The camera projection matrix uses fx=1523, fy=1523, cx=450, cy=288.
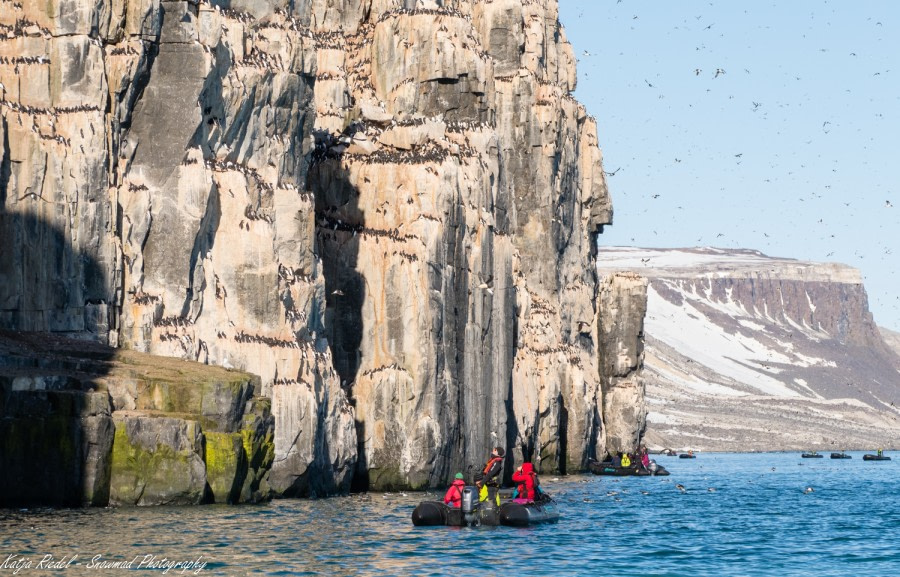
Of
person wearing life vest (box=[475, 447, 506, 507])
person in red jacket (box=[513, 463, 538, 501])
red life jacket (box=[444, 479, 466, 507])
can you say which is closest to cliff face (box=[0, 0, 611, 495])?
person wearing life vest (box=[475, 447, 506, 507])

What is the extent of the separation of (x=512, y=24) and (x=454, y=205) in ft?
123

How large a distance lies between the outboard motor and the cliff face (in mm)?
12775

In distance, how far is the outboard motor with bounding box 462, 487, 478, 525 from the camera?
57.0 meters

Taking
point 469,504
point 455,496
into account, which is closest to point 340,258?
point 455,496

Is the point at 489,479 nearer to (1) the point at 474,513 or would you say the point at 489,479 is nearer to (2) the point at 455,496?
(1) the point at 474,513

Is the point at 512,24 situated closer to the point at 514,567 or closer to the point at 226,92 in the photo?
the point at 226,92

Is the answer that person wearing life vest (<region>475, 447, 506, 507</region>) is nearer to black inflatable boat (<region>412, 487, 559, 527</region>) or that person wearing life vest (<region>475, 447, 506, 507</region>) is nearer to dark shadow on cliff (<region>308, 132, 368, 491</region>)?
black inflatable boat (<region>412, 487, 559, 527</region>)

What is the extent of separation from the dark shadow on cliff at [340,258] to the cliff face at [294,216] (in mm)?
126

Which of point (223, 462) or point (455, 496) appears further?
point (455, 496)

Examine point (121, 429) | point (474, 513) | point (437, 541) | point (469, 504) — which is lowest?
point (437, 541)

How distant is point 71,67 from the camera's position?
65000 millimetres

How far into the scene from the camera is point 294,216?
72.2 metres

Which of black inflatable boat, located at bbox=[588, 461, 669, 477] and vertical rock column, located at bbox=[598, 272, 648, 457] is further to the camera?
vertical rock column, located at bbox=[598, 272, 648, 457]

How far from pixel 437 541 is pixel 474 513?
5907mm
